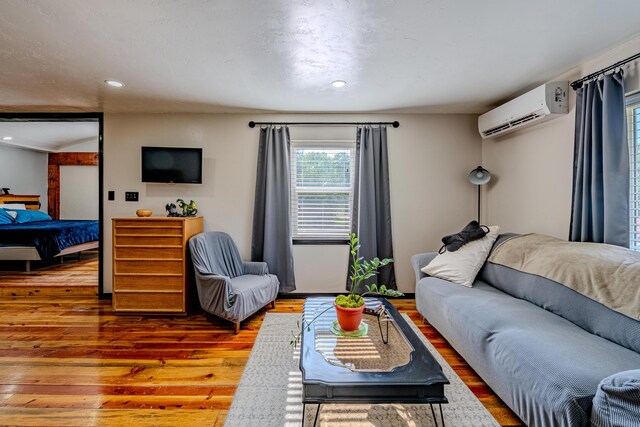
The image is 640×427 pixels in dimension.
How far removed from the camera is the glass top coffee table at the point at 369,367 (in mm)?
1322

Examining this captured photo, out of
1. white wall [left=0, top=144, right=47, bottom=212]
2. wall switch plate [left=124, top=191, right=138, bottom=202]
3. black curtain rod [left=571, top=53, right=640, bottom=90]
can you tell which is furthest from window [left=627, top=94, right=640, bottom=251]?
white wall [left=0, top=144, right=47, bottom=212]

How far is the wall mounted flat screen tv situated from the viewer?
3.52 meters

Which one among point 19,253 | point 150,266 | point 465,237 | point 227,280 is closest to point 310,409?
point 227,280

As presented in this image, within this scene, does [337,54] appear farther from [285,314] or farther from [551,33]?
[285,314]

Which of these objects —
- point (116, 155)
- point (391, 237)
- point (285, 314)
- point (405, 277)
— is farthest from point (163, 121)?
point (405, 277)

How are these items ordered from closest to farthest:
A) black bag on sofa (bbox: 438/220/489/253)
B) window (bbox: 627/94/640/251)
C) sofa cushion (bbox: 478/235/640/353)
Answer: sofa cushion (bbox: 478/235/640/353) → window (bbox: 627/94/640/251) → black bag on sofa (bbox: 438/220/489/253)

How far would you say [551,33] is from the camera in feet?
6.37

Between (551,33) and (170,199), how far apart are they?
3.92 metres

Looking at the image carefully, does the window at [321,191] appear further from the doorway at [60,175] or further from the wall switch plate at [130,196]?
the doorway at [60,175]

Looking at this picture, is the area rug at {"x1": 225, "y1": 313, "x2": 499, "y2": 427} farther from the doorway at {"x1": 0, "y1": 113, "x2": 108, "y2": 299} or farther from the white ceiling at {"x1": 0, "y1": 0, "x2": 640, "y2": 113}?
the doorway at {"x1": 0, "y1": 113, "x2": 108, "y2": 299}

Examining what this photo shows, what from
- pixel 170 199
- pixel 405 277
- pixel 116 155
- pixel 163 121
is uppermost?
pixel 163 121

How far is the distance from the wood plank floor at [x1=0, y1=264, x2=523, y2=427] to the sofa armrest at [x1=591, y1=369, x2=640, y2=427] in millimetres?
661

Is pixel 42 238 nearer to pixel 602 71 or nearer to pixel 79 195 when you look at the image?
pixel 79 195

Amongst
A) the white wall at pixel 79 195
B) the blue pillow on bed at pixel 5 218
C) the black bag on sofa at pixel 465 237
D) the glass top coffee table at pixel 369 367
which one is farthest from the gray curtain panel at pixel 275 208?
the white wall at pixel 79 195
